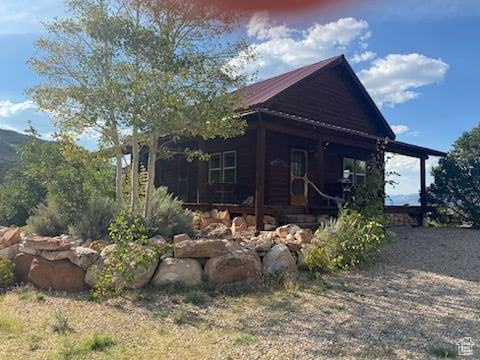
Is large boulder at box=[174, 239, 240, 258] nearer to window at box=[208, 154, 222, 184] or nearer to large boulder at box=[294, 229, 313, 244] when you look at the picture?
large boulder at box=[294, 229, 313, 244]

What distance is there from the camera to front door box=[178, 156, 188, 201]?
16.1 meters

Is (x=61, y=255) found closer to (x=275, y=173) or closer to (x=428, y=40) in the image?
(x=275, y=173)

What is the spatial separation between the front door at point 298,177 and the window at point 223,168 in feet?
6.21

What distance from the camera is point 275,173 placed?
13.5 meters

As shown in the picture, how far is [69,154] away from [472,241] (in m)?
9.88

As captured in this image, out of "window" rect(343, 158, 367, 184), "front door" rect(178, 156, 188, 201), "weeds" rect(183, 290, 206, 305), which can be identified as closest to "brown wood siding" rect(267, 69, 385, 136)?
"window" rect(343, 158, 367, 184)

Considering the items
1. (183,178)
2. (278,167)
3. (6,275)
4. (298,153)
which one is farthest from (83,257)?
(183,178)

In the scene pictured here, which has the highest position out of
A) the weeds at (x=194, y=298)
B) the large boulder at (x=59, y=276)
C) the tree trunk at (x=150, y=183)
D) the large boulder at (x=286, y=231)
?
the tree trunk at (x=150, y=183)

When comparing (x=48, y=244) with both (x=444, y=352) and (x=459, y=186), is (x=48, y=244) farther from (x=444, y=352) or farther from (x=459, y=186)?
(x=459, y=186)

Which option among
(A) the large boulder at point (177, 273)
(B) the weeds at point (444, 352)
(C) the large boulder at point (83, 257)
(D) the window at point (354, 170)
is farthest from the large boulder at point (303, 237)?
(D) the window at point (354, 170)

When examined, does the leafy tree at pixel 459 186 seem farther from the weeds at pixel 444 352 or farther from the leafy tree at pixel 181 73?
the weeds at pixel 444 352

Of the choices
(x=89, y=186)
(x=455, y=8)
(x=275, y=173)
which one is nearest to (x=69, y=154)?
(x=89, y=186)

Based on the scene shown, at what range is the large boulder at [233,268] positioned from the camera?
6293mm

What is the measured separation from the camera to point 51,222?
27.3 feet
